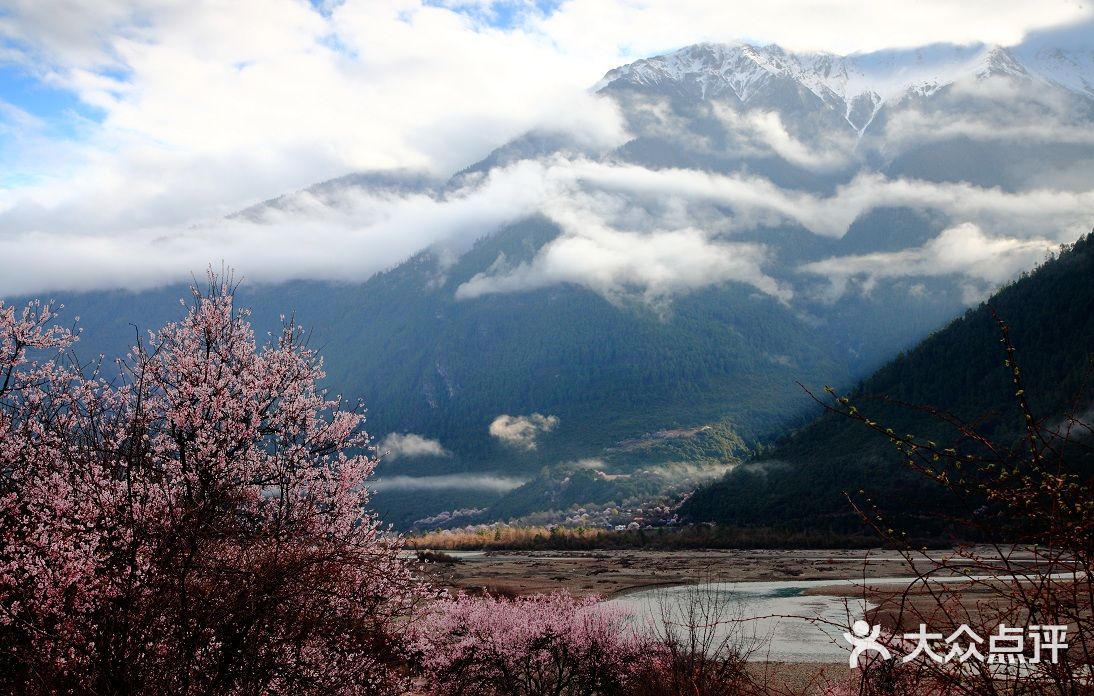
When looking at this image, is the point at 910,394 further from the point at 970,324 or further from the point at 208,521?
the point at 208,521

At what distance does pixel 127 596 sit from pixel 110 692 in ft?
2.80

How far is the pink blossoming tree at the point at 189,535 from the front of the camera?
884cm

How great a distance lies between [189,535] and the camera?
29.5ft

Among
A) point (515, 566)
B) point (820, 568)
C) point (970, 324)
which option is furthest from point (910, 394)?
point (515, 566)

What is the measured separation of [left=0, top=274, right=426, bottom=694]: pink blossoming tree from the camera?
8.84 meters

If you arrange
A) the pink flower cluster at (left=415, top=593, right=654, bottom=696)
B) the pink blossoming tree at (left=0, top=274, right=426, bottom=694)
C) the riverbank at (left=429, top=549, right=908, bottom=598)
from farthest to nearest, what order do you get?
the riverbank at (left=429, top=549, right=908, bottom=598) < the pink flower cluster at (left=415, top=593, right=654, bottom=696) < the pink blossoming tree at (left=0, top=274, right=426, bottom=694)
